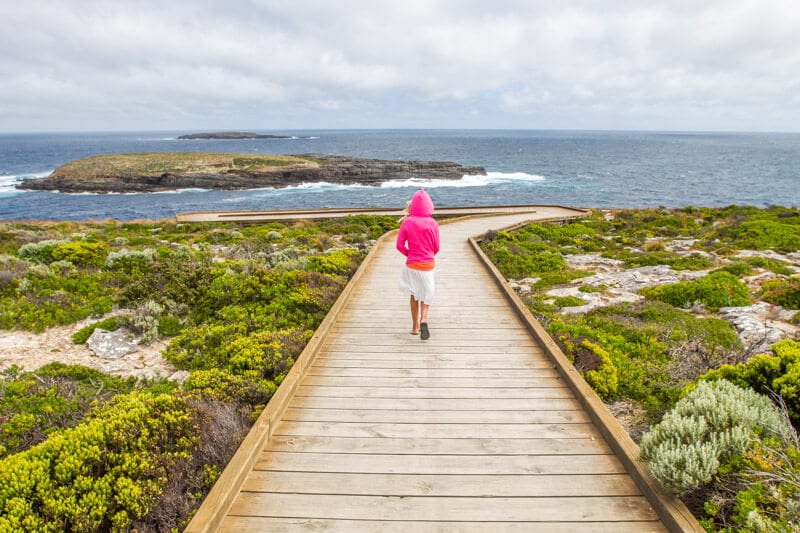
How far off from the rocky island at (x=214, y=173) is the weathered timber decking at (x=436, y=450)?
61525 millimetres

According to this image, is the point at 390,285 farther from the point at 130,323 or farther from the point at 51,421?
the point at 51,421

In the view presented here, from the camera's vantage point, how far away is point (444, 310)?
316 inches

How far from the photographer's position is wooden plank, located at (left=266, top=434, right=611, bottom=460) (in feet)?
12.9

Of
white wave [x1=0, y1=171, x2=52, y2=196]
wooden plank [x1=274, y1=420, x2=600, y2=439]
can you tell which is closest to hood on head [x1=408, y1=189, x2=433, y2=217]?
wooden plank [x1=274, y1=420, x2=600, y2=439]

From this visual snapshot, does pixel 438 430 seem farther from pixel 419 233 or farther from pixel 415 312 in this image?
pixel 419 233

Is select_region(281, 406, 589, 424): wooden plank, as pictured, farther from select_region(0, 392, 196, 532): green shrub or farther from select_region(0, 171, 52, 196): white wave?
select_region(0, 171, 52, 196): white wave

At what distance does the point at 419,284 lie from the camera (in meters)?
6.41

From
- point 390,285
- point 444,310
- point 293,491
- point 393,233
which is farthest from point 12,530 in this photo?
point 393,233

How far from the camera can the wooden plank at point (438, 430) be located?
416 centimetres

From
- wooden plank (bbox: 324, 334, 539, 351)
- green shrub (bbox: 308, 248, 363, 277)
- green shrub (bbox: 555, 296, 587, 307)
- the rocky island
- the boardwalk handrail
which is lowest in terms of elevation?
green shrub (bbox: 555, 296, 587, 307)

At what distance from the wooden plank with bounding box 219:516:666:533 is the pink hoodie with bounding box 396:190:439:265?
376 cm

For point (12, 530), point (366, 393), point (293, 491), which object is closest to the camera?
point (12, 530)

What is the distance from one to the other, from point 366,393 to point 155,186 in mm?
70465

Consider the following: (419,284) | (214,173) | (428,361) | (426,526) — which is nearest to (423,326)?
(419,284)
